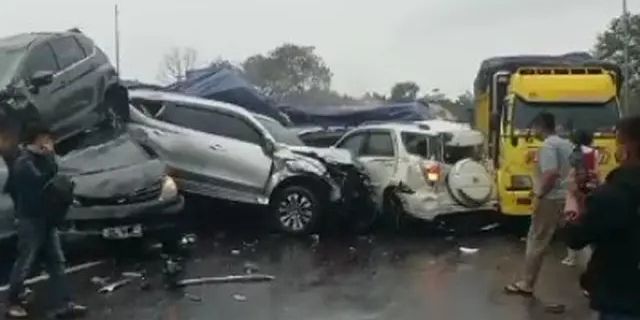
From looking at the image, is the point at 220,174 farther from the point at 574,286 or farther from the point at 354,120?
the point at 354,120

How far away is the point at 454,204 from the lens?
52.7ft

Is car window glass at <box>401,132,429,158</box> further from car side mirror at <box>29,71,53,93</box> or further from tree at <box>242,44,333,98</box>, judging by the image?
tree at <box>242,44,333,98</box>

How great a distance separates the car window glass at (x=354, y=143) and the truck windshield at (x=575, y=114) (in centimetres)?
253

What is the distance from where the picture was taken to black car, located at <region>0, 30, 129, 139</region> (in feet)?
45.1

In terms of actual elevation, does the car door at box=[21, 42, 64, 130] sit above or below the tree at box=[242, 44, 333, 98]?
above

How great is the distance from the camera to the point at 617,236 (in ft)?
16.8

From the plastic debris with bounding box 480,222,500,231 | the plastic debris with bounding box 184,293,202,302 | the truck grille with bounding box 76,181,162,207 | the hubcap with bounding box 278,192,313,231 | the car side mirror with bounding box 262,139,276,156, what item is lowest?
the plastic debris with bounding box 480,222,500,231

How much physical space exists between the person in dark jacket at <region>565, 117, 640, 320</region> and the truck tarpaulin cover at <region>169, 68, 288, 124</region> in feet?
53.6

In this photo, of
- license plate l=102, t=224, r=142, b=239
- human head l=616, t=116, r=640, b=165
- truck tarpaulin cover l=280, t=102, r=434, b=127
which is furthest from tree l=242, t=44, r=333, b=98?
human head l=616, t=116, r=640, b=165

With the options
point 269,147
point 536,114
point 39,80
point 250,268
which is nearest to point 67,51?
point 39,80

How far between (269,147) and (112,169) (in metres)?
3.91

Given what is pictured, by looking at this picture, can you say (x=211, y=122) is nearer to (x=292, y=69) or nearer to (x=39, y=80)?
(x=39, y=80)

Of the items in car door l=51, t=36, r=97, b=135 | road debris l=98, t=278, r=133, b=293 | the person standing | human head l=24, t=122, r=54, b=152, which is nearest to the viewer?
human head l=24, t=122, r=54, b=152

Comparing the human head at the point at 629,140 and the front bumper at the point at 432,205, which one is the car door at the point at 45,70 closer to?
the front bumper at the point at 432,205
